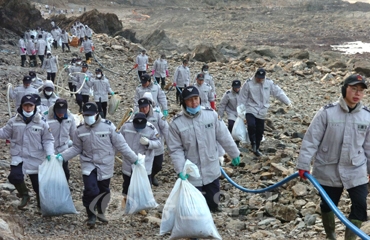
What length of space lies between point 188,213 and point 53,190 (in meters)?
1.86

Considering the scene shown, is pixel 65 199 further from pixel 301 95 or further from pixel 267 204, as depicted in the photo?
pixel 301 95

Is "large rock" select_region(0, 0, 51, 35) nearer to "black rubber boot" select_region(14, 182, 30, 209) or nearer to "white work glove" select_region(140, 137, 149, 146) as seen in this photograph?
"black rubber boot" select_region(14, 182, 30, 209)

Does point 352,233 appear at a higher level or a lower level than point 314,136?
lower

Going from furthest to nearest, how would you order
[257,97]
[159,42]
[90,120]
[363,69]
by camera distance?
[159,42]
[363,69]
[257,97]
[90,120]

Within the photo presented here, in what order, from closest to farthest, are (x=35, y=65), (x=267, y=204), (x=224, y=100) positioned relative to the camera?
(x=267, y=204)
(x=224, y=100)
(x=35, y=65)

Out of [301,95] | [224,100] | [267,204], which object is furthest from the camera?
[301,95]

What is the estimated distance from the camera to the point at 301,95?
17.4 metres

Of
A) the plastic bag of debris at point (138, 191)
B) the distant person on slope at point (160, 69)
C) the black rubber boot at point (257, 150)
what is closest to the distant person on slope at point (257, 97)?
the black rubber boot at point (257, 150)

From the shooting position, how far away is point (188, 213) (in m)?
4.61

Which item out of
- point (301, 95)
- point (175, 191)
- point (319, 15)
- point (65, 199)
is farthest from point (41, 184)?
point (319, 15)

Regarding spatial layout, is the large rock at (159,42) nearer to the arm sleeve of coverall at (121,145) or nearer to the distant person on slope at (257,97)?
the distant person on slope at (257,97)

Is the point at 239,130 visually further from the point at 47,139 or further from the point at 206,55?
the point at 206,55

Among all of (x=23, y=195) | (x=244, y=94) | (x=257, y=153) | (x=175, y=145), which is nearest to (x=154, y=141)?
(x=175, y=145)

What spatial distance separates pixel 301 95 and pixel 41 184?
1290cm
